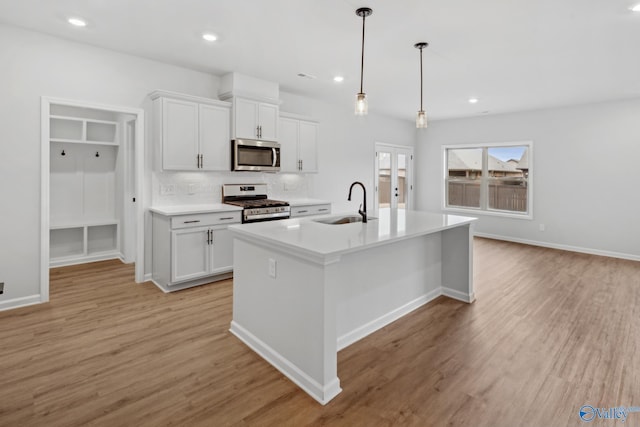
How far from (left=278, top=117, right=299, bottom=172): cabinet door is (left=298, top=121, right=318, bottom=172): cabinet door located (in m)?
0.10

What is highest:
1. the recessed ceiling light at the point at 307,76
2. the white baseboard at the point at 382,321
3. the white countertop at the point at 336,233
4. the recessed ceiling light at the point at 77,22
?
the recessed ceiling light at the point at 307,76

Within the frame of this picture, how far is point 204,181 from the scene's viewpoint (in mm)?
4520

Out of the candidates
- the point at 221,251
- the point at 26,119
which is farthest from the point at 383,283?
the point at 26,119

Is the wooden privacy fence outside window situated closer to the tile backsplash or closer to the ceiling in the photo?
the ceiling

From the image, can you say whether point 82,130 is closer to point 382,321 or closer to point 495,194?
point 382,321

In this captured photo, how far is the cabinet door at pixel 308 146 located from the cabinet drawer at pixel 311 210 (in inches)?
27.2

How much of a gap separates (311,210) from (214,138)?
1700mm

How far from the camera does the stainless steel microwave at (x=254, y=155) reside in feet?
14.6

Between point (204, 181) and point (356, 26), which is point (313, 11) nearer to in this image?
point (356, 26)

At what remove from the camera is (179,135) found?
4.00 m

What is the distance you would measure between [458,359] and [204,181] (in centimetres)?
360

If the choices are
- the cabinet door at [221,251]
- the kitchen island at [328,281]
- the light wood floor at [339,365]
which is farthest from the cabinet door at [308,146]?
the light wood floor at [339,365]

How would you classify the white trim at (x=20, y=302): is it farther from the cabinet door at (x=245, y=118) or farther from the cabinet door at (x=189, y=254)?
the cabinet door at (x=245, y=118)

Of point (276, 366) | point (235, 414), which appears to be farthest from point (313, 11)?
A: point (235, 414)
